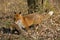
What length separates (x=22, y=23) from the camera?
20.7ft

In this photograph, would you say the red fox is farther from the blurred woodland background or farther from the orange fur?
the blurred woodland background

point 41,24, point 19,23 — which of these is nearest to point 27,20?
point 19,23

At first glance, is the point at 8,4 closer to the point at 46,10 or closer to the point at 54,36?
the point at 46,10

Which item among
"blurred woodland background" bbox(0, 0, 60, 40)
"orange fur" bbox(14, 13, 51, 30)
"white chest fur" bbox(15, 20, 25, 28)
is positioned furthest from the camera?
"orange fur" bbox(14, 13, 51, 30)

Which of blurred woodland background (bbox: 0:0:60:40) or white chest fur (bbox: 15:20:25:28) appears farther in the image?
white chest fur (bbox: 15:20:25:28)

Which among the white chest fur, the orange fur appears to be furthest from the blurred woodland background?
the white chest fur

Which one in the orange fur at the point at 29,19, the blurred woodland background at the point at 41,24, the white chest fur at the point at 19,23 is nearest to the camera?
the blurred woodland background at the point at 41,24

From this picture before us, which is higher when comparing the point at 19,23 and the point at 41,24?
the point at 19,23

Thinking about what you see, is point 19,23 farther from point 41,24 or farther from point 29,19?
point 41,24

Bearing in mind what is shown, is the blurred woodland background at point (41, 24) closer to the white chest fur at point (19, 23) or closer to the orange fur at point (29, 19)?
the orange fur at point (29, 19)

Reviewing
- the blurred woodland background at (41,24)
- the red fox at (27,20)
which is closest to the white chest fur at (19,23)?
the red fox at (27,20)

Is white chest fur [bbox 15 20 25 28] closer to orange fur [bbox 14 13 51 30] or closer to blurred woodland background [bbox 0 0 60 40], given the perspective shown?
orange fur [bbox 14 13 51 30]

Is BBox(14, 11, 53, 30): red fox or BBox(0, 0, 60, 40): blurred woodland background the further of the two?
BBox(14, 11, 53, 30): red fox

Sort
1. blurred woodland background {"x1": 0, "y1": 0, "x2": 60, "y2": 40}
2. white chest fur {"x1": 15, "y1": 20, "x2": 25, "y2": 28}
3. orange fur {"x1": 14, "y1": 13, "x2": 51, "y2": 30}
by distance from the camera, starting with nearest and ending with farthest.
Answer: blurred woodland background {"x1": 0, "y1": 0, "x2": 60, "y2": 40}, white chest fur {"x1": 15, "y1": 20, "x2": 25, "y2": 28}, orange fur {"x1": 14, "y1": 13, "x2": 51, "y2": 30}
